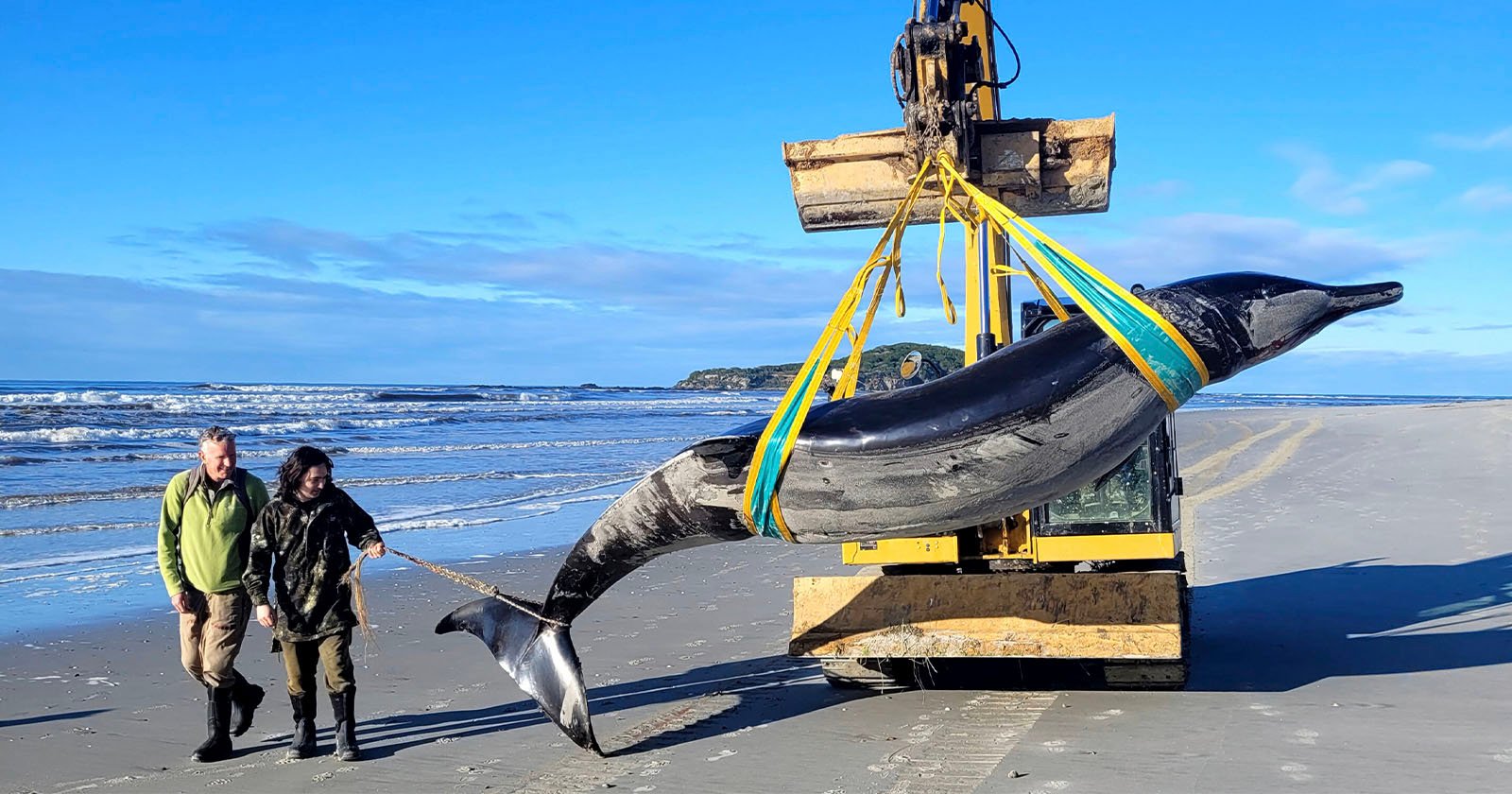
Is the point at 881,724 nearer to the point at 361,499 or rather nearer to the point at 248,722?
the point at 248,722

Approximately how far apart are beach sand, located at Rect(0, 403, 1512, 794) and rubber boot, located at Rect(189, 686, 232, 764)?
89 mm

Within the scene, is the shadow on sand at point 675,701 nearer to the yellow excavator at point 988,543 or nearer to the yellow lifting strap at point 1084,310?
the yellow excavator at point 988,543

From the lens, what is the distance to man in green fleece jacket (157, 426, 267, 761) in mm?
6391

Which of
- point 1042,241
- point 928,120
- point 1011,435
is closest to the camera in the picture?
point 1011,435

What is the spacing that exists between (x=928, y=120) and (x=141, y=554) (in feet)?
33.8

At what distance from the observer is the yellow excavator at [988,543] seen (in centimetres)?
669

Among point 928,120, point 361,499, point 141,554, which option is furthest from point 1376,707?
point 361,499

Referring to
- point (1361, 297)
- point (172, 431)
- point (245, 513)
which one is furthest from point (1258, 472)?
point (172, 431)

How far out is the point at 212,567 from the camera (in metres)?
6.41

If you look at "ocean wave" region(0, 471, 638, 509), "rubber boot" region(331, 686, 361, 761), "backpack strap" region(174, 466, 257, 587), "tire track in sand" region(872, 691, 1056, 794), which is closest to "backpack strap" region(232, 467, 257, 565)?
"backpack strap" region(174, 466, 257, 587)

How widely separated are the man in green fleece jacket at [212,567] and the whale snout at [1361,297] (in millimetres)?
5155

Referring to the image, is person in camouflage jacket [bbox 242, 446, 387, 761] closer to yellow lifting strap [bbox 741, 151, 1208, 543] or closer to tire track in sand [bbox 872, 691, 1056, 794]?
yellow lifting strap [bbox 741, 151, 1208, 543]

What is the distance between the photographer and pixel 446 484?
21.5 m

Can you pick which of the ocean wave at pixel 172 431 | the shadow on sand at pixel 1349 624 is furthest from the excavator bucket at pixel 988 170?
the ocean wave at pixel 172 431
